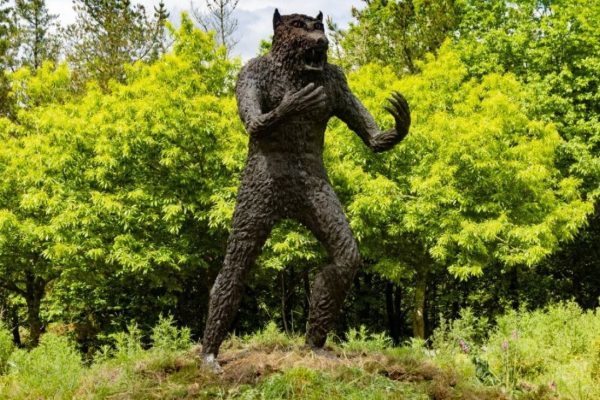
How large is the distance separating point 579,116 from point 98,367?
550 inches

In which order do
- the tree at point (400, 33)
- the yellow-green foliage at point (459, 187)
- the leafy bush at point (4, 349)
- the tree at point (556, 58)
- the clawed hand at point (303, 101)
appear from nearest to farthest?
the clawed hand at point (303, 101) < the leafy bush at point (4, 349) < the yellow-green foliage at point (459, 187) < the tree at point (556, 58) < the tree at point (400, 33)

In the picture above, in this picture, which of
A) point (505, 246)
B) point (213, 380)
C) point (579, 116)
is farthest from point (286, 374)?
point (579, 116)

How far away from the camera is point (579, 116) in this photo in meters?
15.6

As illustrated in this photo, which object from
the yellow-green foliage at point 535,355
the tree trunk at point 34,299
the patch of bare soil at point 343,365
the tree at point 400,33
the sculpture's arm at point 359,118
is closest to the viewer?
the patch of bare soil at point 343,365

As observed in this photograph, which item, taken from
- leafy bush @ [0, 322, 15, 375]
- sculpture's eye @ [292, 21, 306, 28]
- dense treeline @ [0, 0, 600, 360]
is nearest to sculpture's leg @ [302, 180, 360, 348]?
sculpture's eye @ [292, 21, 306, 28]

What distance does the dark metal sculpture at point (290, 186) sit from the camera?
4.64 m

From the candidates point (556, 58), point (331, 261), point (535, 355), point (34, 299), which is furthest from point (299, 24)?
point (556, 58)

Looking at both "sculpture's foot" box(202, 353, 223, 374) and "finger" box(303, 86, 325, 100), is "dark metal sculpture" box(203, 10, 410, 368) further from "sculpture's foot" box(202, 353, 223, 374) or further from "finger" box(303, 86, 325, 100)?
"finger" box(303, 86, 325, 100)

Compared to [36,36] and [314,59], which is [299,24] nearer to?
[314,59]

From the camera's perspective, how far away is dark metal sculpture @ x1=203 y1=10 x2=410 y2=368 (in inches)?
183

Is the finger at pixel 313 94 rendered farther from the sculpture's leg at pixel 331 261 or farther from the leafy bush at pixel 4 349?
the leafy bush at pixel 4 349

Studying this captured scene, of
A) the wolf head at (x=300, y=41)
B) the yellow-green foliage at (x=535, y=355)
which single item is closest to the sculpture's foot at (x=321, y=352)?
the yellow-green foliage at (x=535, y=355)

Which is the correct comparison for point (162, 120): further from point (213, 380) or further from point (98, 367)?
point (213, 380)

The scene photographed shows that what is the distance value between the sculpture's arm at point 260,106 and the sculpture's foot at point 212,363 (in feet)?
5.65
